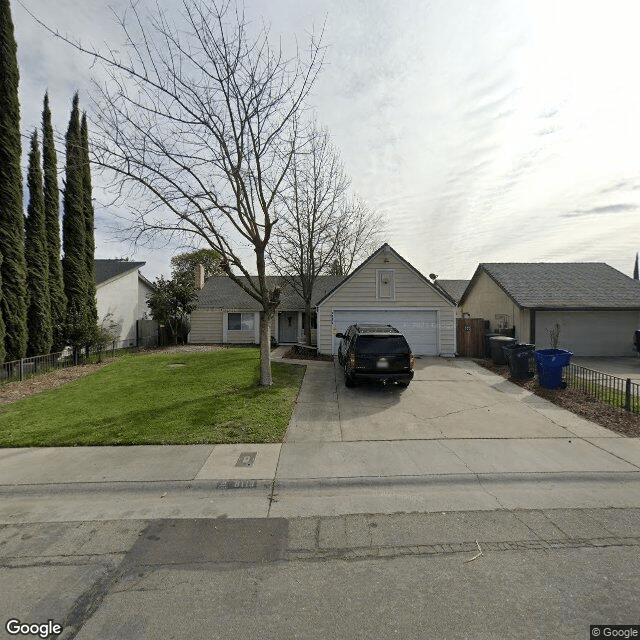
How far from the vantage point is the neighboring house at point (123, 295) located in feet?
68.9

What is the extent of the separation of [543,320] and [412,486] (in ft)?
50.9

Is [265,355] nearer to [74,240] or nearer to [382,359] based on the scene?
[382,359]

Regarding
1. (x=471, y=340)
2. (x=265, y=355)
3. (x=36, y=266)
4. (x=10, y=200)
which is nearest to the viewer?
(x=265, y=355)

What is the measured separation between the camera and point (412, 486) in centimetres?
496

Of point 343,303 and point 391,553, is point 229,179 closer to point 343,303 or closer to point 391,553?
point 343,303

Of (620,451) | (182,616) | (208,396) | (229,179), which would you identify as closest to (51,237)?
(229,179)

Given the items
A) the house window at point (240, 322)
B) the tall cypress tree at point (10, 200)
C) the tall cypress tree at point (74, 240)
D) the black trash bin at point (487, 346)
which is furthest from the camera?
the house window at point (240, 322)

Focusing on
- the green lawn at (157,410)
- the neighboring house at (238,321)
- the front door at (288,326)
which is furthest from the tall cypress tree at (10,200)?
the front door at (288,326)

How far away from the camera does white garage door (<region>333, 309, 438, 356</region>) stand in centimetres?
1666

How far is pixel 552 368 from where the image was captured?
403 inches

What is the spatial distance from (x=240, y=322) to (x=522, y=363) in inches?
646

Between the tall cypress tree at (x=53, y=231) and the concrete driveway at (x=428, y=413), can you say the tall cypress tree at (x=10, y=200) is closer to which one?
the tall cypress tree at (x=53, y=231)

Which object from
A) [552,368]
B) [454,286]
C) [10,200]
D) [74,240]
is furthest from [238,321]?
[454,286]

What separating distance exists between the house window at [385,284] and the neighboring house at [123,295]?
48.3 ft
